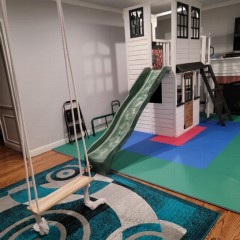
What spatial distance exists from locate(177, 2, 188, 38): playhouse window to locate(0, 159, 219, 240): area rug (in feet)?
10.5

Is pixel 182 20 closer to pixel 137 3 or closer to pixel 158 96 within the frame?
pixel 137 3

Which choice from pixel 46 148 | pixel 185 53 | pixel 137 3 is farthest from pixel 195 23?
pixel 46 148

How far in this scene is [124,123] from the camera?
12.9 feet

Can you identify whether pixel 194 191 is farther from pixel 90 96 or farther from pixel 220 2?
pixel 220 2

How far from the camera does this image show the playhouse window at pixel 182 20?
4329 millimetres

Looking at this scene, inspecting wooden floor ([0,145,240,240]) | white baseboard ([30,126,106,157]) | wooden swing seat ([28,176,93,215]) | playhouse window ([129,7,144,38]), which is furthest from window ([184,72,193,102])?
wooden swing seat ([28,176,93,215])

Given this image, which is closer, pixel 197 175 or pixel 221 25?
pixel 197 175

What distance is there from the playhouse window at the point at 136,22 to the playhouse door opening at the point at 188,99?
4.52 ft

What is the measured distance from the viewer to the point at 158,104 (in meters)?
4.85

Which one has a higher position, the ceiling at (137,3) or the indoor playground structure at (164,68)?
the ceiling at (137,3)

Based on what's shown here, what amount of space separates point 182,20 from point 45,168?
3908mm

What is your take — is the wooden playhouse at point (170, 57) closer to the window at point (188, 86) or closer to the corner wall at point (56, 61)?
the window at point (188, 86)

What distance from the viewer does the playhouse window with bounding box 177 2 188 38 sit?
14.2 ft

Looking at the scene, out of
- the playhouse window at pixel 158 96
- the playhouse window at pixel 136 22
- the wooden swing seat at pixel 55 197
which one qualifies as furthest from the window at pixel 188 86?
the wooden swing seat at pixel 55 197
